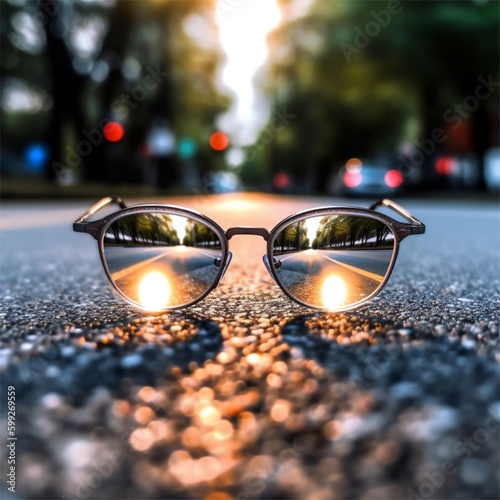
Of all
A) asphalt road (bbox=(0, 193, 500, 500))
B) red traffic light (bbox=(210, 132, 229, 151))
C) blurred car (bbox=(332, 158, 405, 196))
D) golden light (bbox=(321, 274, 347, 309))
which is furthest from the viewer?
red traffic light (bbox=(210, 132, 229, 151))

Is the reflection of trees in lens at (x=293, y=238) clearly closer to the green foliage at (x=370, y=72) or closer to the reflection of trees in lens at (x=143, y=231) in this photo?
the reflection of trees in lens at (x=143, y=231)

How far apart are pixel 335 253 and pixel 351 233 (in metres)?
0.10

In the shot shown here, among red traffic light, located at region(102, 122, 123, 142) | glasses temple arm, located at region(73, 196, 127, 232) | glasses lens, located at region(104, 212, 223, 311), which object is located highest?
red traffic light, located at region(102, 122, 123, 142)

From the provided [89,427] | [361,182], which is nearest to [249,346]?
[89,427]

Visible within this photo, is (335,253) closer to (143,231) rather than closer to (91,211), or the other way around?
(143,231)

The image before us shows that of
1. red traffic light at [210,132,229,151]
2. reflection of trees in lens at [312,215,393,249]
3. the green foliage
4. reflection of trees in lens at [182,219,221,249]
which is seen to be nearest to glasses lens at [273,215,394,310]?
reflection of trees in lens at [312,215,393,249]

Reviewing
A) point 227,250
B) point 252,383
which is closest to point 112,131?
point 227,250

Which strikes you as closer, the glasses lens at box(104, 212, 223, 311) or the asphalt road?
the asphalt road

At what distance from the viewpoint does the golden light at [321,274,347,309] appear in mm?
2147

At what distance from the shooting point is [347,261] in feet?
7.52

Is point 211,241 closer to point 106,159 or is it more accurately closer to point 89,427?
point 89,427

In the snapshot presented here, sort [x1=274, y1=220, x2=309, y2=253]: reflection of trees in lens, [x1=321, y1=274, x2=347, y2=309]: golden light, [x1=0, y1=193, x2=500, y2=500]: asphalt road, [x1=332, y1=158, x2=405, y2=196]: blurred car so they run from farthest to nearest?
[x1=332, y1=158, x2=405, y2=196]: blurred car, [x1=274, y1=220, x2=309, y2=253]: reflection of trees in lens, [x1=321, y1=274, x2=347, y2=309]: golden light, [x1=0, y1=193, x2=500, y2=500]: asphalt road

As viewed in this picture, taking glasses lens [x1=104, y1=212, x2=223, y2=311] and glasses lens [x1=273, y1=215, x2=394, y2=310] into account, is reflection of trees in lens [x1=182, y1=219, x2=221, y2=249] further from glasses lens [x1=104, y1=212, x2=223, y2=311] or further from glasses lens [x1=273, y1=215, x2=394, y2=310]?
glasses lens [x1=273, y1=215, x2=394, y2=310]

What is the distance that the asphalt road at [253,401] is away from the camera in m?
0.93
